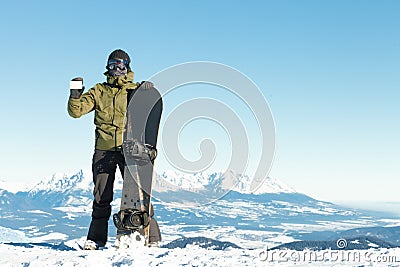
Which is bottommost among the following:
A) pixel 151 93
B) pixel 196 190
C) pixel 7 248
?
pixel 7 248

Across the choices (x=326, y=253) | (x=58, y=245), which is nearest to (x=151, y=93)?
(x=58, y=245)

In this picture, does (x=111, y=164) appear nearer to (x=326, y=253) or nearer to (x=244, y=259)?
(x=244, y=259)

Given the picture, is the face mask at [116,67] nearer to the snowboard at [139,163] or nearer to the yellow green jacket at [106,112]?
the yellow green jacket at [106,112]

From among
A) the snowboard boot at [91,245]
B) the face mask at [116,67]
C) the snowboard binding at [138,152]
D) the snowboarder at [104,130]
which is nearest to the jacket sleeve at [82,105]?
the snowboarder at [104,130]

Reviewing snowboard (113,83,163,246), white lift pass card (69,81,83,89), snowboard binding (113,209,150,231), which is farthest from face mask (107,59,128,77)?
snowboard binding (113,209,150,231)

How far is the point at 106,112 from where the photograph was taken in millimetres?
7223

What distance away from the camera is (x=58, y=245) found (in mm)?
7891

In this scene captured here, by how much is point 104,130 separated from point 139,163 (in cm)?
74

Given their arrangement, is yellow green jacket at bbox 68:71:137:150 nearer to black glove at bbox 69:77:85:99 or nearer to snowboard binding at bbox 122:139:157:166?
black glove at bbox 69:77:85:99

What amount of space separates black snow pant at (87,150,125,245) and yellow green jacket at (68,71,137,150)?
0.16 metres

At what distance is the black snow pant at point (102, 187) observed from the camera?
7246 millimetres

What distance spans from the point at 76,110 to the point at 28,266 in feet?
7.74

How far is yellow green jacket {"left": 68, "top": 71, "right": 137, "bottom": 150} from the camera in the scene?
7152 mm

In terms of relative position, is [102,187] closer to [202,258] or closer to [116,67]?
[116,67]
